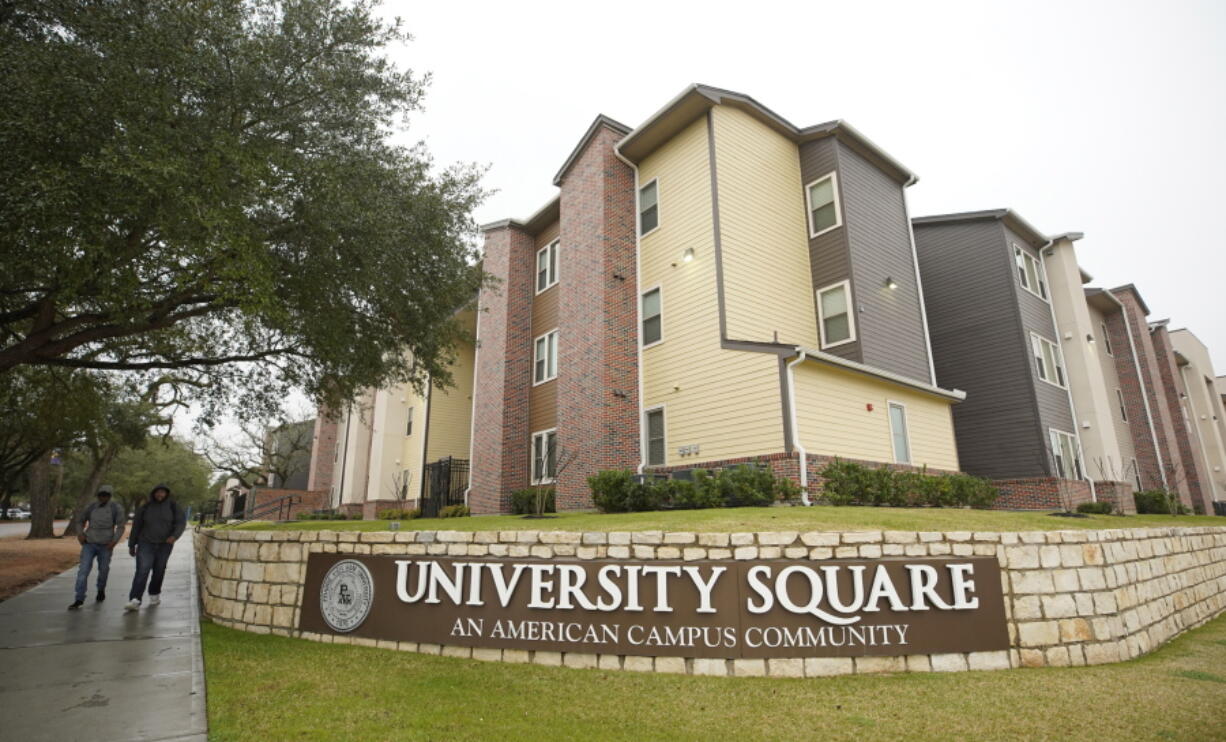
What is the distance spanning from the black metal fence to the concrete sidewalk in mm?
11295

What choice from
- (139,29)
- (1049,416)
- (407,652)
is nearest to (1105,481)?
(1049,416)

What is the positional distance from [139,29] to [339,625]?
332 inches

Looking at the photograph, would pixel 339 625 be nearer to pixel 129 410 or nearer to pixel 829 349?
pixel 829 349

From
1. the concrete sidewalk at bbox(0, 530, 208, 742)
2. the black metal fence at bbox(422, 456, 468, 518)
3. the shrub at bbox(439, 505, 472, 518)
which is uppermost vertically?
the black metal fence at bbox(422, 456, 468, 518)

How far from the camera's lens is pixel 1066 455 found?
19.3m

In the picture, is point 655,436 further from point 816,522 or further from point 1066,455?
point 1066,455

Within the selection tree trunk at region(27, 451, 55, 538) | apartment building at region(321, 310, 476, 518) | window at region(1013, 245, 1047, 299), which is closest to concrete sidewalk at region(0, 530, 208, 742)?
apartment building at region(321, 310, 476, 518)

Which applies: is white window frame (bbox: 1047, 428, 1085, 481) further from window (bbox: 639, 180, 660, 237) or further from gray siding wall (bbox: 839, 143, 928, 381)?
window (bbox: 639, 180, 660, 237)

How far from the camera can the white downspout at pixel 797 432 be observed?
39.4 feet

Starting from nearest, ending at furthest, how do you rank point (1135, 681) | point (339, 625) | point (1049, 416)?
point (1135, 681), point (339, 625), point (1049, 416)

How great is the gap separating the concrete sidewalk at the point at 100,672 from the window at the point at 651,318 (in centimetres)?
1129

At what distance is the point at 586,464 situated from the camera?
15.8 meters

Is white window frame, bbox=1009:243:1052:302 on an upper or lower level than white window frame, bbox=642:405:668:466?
upper

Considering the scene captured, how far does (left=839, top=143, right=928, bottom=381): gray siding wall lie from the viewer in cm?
1675
